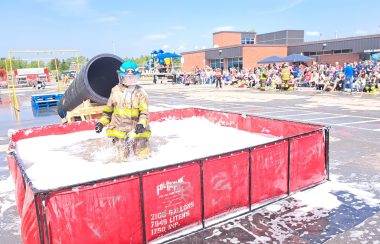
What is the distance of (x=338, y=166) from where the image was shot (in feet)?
21.8

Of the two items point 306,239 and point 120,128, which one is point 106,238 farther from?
point 120,128

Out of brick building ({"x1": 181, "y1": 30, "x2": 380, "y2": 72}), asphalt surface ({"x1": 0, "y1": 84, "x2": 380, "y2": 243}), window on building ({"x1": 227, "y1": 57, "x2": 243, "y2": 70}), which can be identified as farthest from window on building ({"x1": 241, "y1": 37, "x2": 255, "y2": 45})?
asphalt surface ({"x1": 0, "y1": 84, "x2": 380, "y2": 243})

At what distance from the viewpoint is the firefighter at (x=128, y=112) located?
5949mm

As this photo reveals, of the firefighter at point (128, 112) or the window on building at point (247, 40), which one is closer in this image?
the firefighter at point (128, 112)

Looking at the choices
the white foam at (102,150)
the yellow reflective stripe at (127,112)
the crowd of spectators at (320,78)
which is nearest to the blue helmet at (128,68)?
the yellow reflective stripe at (127,112)

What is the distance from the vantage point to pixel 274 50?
41000mm

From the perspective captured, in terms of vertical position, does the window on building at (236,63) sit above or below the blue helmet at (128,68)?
above

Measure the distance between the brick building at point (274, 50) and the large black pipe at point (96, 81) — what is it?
28377 millimetres

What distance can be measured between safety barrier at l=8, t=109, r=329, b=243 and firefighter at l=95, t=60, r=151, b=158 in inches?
75.6

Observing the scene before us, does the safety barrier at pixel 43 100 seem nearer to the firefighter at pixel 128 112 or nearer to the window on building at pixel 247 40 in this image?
the firefighter at pixel 128 112

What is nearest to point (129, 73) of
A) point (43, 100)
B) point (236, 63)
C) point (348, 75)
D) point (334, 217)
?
point (334, 217)

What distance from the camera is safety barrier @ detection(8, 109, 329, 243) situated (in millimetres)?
3318

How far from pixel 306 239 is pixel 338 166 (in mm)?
3098

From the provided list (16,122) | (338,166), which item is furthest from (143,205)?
(16,122)
